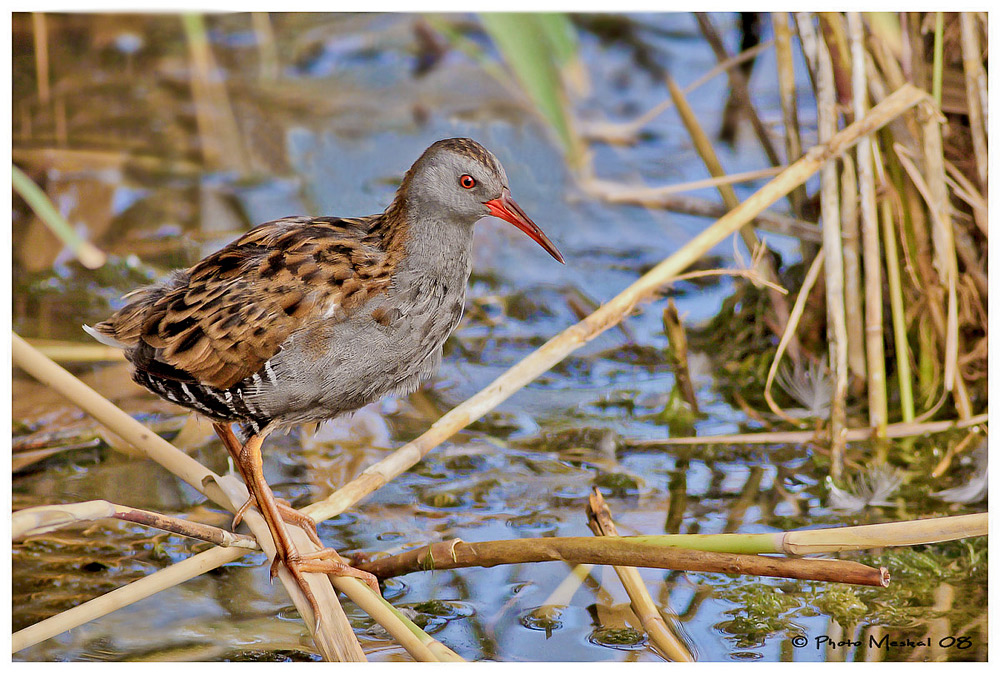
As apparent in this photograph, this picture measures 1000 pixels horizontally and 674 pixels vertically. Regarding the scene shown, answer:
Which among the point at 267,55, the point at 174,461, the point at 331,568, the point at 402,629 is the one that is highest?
the point at 267,55

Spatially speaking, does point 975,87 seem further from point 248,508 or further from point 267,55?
point 267,55

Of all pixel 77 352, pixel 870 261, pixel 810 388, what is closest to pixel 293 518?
pixel 77 352

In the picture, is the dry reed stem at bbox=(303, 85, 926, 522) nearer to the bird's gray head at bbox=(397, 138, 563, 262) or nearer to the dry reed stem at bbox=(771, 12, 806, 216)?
the dry reed stem at bbox=(771, 12, 806, 216)

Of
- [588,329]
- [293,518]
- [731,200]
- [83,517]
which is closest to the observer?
[83,517]

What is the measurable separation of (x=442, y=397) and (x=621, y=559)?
1092mm

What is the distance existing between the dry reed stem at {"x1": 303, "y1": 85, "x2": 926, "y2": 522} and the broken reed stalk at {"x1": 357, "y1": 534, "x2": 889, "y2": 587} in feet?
0.56

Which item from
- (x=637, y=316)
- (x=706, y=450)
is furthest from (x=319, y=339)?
(x=637, y=316)

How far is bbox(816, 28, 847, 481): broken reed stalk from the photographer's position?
7.58 ft

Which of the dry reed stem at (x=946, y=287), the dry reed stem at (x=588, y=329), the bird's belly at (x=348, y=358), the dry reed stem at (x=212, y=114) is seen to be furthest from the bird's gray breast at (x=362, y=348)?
the dry reed stem at (x=212, y=114)

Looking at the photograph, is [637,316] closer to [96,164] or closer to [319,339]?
[319,339]

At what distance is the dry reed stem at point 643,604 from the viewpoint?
1.76m

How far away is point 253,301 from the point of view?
1764mm

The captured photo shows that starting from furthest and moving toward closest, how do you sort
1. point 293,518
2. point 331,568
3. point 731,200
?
point 731,200 → point 293,518 → point 331,568

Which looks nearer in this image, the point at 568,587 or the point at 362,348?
the point at 362,348
